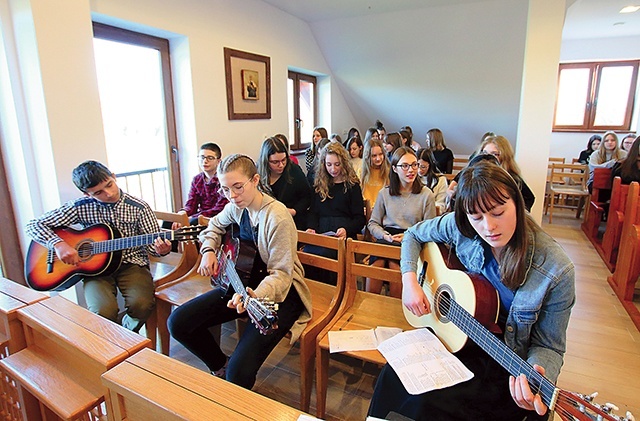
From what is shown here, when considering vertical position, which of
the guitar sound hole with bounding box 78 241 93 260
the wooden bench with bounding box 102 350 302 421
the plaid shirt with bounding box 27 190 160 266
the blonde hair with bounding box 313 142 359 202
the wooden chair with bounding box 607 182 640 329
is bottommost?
the wooden chair with bounding box 607 182 640 329

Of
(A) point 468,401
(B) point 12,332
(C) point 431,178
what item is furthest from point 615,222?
(B) point 12,332

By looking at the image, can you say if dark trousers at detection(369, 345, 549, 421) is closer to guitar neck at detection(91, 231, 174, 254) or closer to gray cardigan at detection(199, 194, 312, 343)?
gray cardigan at detection(199, 194, 312, 343)

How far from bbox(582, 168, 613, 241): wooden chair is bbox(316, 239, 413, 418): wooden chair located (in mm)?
3442

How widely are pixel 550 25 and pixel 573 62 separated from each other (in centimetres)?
376

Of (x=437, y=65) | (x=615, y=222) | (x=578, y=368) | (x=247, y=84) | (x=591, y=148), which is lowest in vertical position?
(x=578, y=368)

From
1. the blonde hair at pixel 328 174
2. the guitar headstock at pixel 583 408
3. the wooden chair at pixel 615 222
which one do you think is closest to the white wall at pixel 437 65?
the wooden chair at pixel 615 222

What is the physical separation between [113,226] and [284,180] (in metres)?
1.16

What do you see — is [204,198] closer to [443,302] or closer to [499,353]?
[443,302]

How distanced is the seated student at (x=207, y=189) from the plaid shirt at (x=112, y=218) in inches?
31.8

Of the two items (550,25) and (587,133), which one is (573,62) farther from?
(550,25)

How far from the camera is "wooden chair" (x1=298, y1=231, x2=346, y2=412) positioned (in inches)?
63.7

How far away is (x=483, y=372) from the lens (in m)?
1.20

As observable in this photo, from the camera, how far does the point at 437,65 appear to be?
16.8 feet

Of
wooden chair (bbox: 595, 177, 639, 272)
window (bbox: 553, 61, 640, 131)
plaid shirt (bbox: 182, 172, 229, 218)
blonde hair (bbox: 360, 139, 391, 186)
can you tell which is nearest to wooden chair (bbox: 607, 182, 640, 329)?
wooden chair (bbox: 595, 177, 639, 272)
